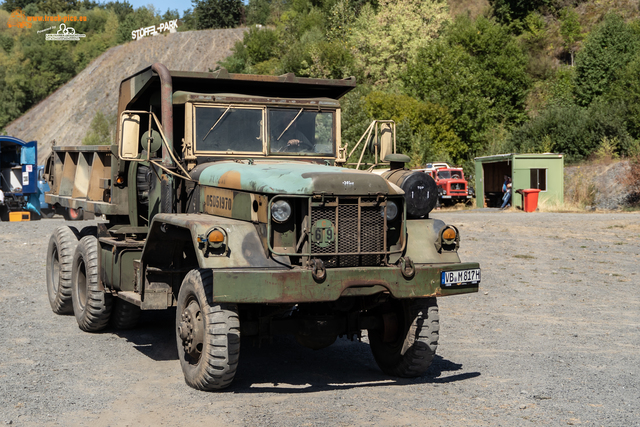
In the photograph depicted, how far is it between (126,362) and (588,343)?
4958mm

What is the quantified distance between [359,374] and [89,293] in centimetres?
356

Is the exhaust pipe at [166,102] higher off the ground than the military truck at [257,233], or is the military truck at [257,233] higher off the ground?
the exhaust pipe at [166,102]

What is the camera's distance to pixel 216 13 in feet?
335

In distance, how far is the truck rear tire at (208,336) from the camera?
19.4 ft

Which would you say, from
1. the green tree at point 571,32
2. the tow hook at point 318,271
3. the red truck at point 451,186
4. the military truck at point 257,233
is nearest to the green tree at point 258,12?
the green tree at point 571,32

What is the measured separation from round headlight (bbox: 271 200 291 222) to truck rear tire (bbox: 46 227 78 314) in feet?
15.9

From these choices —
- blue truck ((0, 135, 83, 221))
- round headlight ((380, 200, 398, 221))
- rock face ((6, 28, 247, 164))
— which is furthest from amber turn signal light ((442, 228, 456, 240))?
rock face ((6, 28, 247, 164))

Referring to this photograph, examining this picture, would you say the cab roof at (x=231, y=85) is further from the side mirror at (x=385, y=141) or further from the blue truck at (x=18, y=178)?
the blue truck at (x=18, y=178)

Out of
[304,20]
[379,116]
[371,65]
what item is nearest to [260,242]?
[379,116]

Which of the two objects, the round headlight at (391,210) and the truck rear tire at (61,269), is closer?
the round headlight at (391,210)

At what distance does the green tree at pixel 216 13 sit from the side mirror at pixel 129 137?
98767 mm

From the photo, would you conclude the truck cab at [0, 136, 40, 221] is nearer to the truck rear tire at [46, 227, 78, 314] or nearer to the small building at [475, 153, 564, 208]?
the truck rear tire at [46, 227, 78, 314]

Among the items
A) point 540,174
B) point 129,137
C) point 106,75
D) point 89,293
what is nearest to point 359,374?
point 129,137

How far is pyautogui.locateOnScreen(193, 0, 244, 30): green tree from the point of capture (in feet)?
333
